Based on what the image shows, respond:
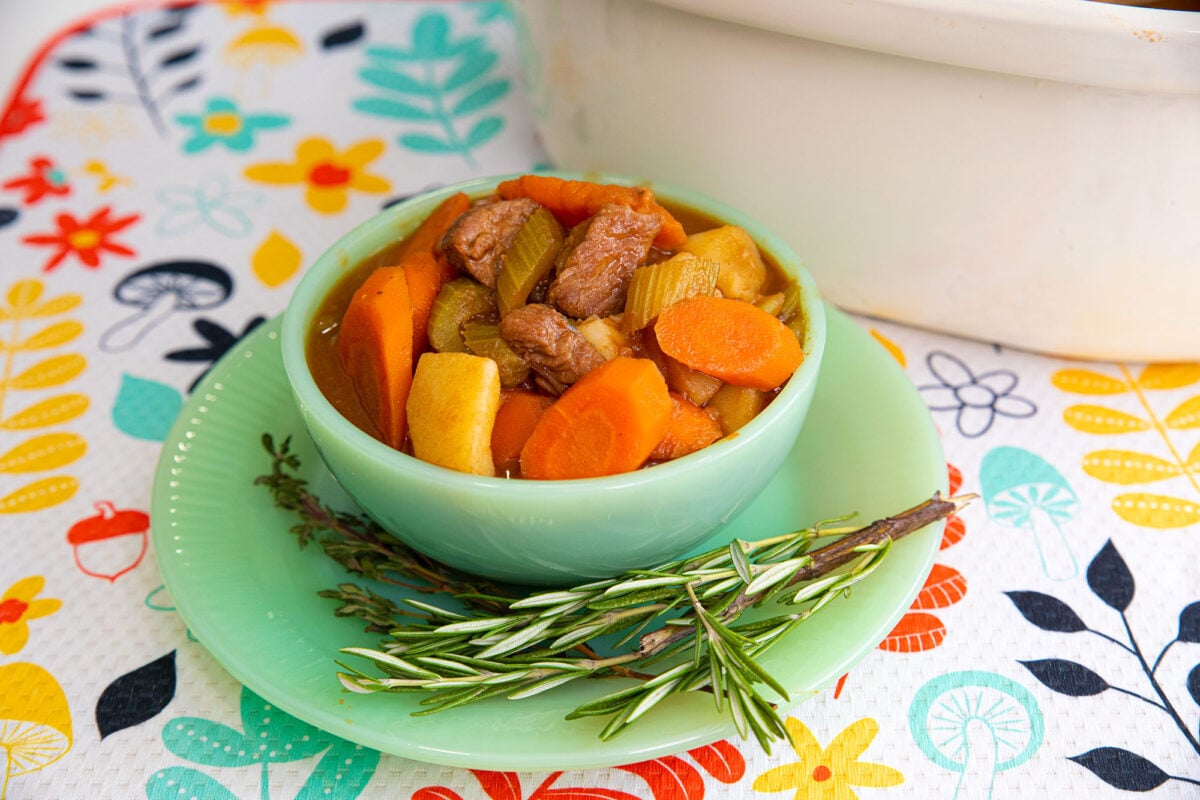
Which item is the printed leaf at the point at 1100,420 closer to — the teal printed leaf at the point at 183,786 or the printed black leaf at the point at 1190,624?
the printed black leaf at the point at 1190,624

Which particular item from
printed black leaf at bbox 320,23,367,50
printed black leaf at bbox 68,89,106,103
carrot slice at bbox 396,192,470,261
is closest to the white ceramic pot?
carrot slice at bbox 396,192,470,261

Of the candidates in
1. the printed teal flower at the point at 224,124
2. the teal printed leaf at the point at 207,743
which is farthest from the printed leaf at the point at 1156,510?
the printed teal flower at the point at 224,124

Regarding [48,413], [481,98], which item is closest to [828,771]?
[48,413]

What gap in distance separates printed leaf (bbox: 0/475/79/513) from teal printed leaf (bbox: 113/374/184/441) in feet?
0.36

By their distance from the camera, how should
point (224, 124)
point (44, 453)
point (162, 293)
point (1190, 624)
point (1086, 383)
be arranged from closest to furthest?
1. point (1190, 624)
2. point (44, 453)
3. point (1086, 383)
4. point (162, 293)
5. point (224, 124)

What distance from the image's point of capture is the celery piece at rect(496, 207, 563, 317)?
46.3 inches

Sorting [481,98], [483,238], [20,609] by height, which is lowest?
[20,609]

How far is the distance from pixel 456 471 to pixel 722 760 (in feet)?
1.25

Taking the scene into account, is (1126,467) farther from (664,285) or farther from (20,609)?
(20,609)

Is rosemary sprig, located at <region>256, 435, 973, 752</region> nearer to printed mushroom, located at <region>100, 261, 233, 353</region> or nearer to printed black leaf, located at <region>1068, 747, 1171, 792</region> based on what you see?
printed black leaf, located at <region>1068, 747, 1171, 792</region>

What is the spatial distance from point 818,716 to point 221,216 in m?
1.32

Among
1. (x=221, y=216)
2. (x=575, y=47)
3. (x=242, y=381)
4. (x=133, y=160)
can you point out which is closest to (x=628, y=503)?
(x=242, y=381)

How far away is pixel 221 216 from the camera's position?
186cm

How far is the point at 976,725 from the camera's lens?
42.8 inches
